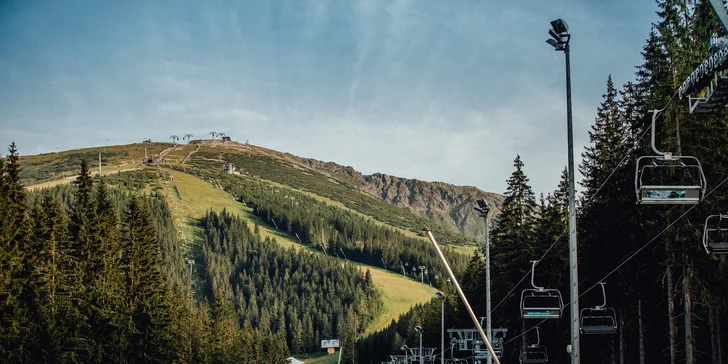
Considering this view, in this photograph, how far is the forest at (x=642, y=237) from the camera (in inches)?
1361

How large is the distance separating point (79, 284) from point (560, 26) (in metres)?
49.4

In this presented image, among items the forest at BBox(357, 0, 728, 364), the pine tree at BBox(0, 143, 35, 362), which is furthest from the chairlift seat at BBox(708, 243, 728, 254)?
the pine tree at BBox(0, 143, 35, 362)

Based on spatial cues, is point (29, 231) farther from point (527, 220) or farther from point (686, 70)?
point (686, 70)

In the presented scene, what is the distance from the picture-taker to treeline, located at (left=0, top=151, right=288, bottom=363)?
52.2 meters

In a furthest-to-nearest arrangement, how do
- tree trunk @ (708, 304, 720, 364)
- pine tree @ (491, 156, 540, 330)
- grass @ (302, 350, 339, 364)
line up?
grass @ (302, 350, 339, 364) → pine tree @ (491, 156, 540, 330) → tree trunk @ (708, 304, 720, 364)

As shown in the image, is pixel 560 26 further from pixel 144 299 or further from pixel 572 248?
pixel 144 299

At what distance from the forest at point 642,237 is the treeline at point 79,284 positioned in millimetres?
31040

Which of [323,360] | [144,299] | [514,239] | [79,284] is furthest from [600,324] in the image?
[323,360]

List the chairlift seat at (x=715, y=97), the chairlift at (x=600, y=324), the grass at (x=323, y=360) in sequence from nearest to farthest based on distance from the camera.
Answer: the chairlift seat at (x=715, y=97), the chairlift at (x=600, y=324), the grass at (x=323, y=360)

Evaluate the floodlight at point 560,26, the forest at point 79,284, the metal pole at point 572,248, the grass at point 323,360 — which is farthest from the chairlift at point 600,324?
the grass at point 323,360

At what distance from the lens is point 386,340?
164m

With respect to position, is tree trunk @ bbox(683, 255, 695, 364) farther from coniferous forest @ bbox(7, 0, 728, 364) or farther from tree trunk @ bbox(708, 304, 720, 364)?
tree trunk @ bbox(708, 304, 720, 364)

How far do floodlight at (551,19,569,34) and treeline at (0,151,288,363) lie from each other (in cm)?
4098

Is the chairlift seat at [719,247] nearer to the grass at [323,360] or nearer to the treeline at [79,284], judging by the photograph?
the treeline at [79,284]
